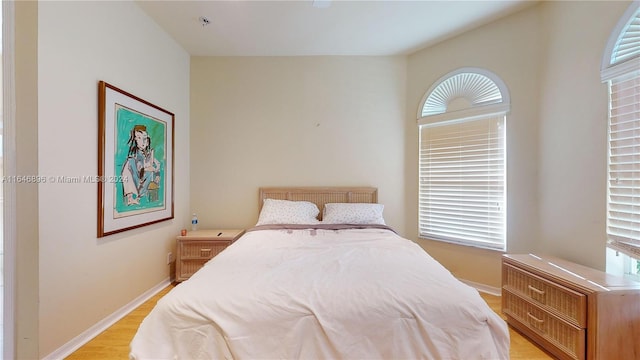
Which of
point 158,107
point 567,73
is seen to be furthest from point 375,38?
point 158,107

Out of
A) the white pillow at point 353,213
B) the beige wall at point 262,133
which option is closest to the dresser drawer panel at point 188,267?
the beige wall at point 262,133

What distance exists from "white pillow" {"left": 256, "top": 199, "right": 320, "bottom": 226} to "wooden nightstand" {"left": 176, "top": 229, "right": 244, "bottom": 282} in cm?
46

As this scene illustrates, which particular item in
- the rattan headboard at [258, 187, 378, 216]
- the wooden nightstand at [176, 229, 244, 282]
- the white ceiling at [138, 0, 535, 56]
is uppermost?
the white ceiling at [138, 0, 535, 56]

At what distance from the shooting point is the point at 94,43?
1885mm

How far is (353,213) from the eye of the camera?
284cm

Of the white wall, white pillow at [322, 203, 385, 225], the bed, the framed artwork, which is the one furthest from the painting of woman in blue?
white pillow at [322, 203, 385, 225]

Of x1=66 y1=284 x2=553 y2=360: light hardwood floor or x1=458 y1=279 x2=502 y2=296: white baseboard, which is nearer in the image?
x1=66 y1=284 x2=553 y2=360: light hardwood floor

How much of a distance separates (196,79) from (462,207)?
11.7ft

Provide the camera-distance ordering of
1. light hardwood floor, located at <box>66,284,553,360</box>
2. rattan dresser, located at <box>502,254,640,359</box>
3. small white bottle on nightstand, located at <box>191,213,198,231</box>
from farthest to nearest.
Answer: small white bottle on nightstand, located at <box>191,213,198,231</box>
light hardwood floor, located at <box>66,284,553,360</box>
rattan dresser, located at <box>502,254,640,359</box>

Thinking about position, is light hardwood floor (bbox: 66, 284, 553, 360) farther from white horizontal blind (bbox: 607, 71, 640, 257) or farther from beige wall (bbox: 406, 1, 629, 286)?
white horizontal blind (bbox: 607, 71, 640, 257)

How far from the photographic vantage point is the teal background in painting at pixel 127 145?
6.81ft

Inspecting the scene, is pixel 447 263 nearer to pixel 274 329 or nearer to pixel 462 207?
pixel 462 207

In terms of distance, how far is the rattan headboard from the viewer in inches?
125

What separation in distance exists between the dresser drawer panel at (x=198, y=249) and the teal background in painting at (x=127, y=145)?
51 cm
